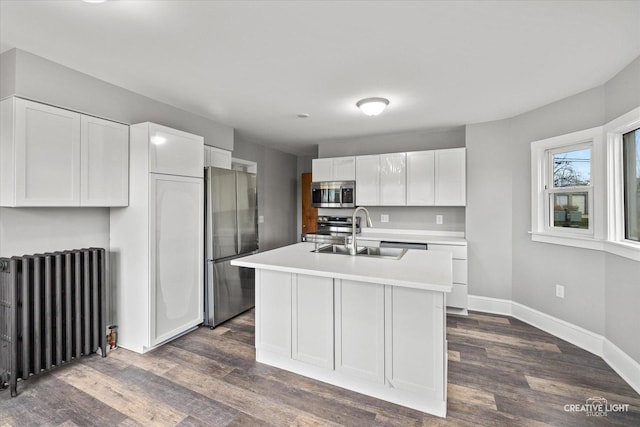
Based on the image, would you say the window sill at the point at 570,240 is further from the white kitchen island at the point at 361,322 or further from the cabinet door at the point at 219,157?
the cabinet door at the point at 219,157

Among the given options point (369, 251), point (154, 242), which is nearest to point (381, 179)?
point (369, 251)

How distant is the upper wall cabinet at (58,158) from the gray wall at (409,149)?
3137mm

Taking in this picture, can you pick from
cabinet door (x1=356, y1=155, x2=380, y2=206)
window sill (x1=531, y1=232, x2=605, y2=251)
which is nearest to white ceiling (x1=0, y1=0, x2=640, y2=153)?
cabinet door (x1=356, y1=155, x2=380, y2=206)

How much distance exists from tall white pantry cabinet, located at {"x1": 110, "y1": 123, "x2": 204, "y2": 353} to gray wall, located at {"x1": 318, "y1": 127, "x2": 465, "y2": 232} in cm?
258

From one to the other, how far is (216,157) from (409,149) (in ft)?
9.19

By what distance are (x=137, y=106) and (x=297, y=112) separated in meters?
1.63

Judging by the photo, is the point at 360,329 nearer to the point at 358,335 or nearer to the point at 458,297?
the point at 358,335

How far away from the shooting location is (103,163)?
2.58m

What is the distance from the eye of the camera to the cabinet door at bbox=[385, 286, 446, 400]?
6.17 ft

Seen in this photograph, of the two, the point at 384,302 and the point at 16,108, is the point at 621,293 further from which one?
the point at 16,108

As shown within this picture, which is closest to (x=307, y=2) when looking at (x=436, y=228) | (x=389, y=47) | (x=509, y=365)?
(x=389, y=47)

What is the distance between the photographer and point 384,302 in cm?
203

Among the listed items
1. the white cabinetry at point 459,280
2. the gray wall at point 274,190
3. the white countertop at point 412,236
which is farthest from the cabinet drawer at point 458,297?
the gray wall at point 274,190

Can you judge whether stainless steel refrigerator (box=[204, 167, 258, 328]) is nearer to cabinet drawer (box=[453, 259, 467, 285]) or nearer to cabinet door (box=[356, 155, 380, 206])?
cabinet door (box=[356, 155, 380, 206])
